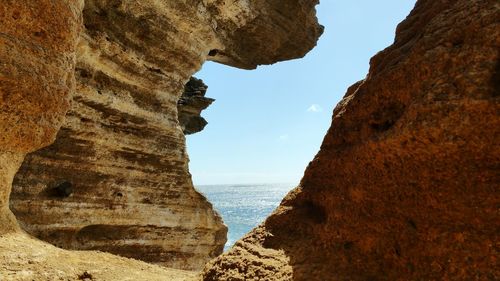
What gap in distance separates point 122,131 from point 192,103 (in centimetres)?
834

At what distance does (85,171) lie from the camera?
735 centimetres

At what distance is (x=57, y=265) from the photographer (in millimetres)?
3869

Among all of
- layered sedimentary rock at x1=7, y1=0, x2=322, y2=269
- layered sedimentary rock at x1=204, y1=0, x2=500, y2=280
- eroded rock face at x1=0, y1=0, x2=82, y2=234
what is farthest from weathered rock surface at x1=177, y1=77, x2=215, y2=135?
layered sedimentary rock at x1=204, y1=0, x2=500, y2=280

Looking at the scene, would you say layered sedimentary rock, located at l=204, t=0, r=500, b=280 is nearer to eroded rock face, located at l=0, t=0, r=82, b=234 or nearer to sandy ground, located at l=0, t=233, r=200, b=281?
Answer: sandy ground, located at l=0, t=233, r=200, b=281

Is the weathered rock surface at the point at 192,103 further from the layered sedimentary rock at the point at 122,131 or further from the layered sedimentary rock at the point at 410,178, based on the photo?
the layered sedimentary rock at the point at 410,178

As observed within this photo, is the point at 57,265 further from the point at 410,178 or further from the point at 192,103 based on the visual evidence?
the point at 192,103

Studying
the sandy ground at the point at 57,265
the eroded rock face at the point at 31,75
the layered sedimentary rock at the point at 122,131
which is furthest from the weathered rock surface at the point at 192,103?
the sandy ground at the point at 57,265

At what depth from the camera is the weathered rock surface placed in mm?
16297

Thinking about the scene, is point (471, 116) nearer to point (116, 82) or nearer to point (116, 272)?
point (116, 272)

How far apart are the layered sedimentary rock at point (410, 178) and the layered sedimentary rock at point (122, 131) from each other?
3.16m

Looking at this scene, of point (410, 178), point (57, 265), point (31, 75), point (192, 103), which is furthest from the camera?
point (192, 103)

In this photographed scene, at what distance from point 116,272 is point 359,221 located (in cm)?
269

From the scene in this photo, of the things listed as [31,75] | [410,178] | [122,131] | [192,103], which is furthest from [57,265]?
[192,103]

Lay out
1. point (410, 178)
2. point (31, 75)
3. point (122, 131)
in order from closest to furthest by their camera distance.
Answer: point (410, 178)
point (31, 75)
point (122, 131)
